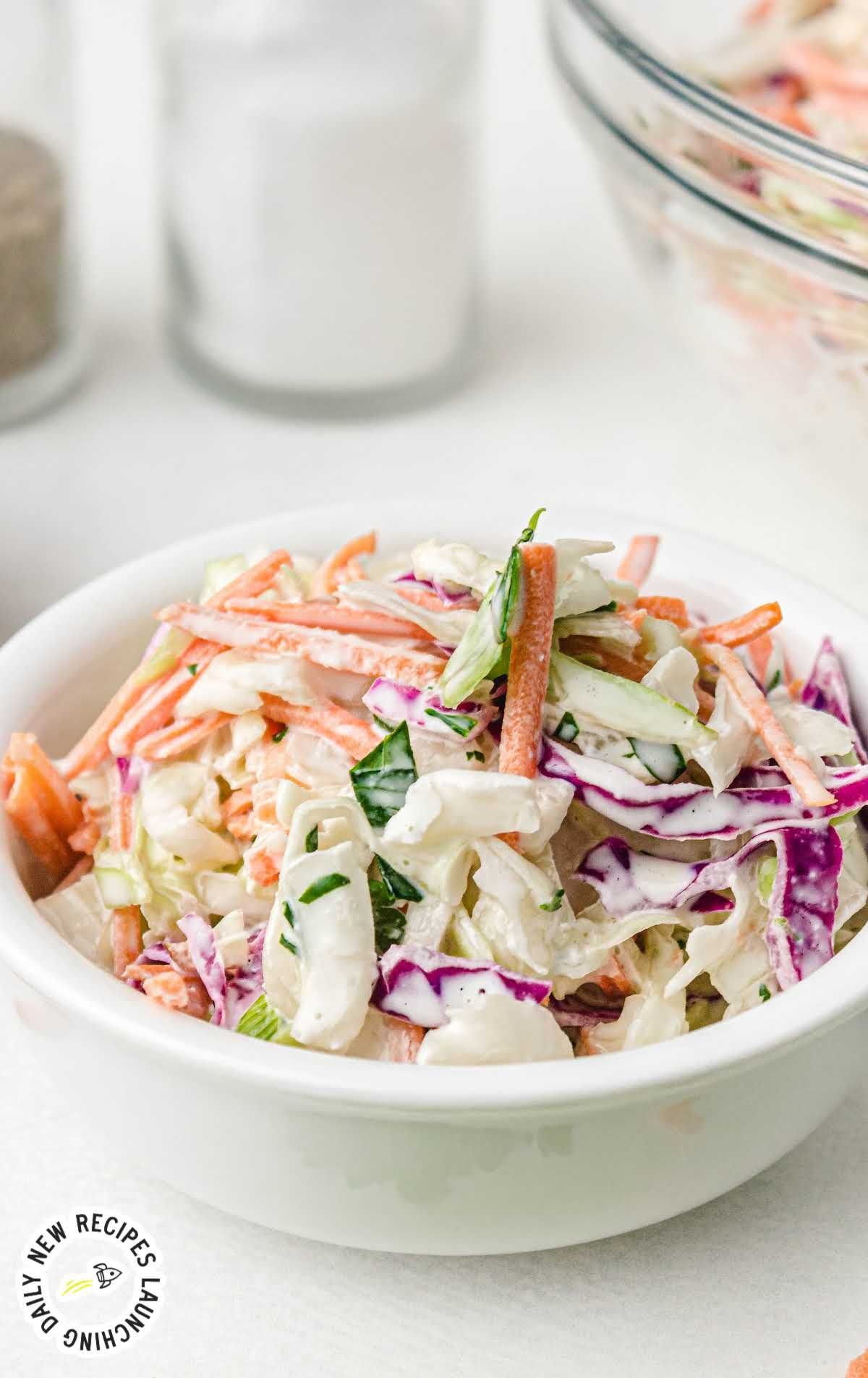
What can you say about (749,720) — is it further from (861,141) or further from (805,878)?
(861,141)

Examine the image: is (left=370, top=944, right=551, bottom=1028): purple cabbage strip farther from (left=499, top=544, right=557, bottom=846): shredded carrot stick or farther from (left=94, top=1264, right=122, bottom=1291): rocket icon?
(left=94, top=1264, right=122, bottom=1291): rocket icon

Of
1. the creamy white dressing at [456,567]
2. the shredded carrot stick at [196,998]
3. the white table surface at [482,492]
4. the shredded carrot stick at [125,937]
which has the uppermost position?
the creamy white dressing at [456,567]

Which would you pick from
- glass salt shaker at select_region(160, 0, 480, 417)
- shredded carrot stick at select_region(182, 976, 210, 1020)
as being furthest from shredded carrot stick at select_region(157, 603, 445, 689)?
glass salt shaker at select_region(160, 0, 480, 417)

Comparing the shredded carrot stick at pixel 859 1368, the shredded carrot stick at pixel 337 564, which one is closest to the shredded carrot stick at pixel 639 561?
the shredded carrot stick at pixel 337 564

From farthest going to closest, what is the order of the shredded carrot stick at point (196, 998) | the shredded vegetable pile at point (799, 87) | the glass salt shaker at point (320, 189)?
1. the glass salt shaker at point (320, 189)
2. the shredded vegetable pile at point (799, 87)
3. the shredded carrot stick at point (196, 998)

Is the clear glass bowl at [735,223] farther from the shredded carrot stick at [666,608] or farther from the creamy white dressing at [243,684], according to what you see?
the creamy white dressing at [243,684]

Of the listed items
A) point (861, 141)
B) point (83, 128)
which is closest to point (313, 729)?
point (861, 141)
